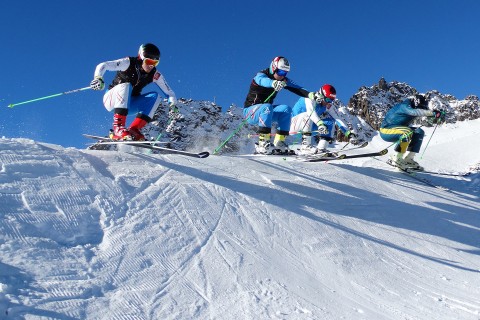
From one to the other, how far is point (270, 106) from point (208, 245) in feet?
17.9

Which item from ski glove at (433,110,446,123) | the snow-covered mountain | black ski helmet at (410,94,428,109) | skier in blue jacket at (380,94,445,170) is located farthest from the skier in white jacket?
the snow-covered mountain

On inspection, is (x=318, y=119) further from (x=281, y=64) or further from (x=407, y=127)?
(x=407, y=127)

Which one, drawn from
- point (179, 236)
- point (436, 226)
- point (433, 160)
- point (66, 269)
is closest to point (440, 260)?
point (436, 226)

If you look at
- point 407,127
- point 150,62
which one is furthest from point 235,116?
point 150,62

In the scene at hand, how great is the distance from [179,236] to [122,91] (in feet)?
11.8

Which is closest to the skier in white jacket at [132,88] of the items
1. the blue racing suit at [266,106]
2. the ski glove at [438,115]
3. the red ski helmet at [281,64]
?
the blue racing suit at [266,106]

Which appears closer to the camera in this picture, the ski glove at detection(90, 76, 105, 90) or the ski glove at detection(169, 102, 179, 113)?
the ski glove at detection(90, 76, 105, 90)

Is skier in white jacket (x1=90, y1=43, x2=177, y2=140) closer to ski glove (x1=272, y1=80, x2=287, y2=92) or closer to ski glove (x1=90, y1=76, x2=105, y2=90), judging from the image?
ski glove (x1=90, y1=76, x2=105, y2=90)

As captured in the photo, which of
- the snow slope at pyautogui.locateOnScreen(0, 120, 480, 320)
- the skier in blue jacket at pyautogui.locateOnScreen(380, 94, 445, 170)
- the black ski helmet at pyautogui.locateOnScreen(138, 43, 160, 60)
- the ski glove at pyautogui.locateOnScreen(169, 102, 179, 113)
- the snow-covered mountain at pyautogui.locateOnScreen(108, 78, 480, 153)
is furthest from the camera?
the snow-covered mountain at pyautogui.locateOnScreen(108, 78, 480, 153)

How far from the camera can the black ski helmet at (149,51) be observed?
292 inches

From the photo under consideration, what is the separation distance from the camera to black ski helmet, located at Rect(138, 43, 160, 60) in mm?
7406

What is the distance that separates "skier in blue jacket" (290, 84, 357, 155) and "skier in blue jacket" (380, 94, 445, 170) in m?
1.12

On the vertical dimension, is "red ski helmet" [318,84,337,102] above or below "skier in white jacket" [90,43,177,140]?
above

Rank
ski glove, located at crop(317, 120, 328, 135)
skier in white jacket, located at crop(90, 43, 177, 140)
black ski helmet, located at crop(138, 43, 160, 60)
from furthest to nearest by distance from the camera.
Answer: ski glove, located at crop(317, 120, 328, 135) < black ski helmet, located at crop(138, 43, 160, 60) < skier in white jacket, located at crop(90, 43, 177, 140)
